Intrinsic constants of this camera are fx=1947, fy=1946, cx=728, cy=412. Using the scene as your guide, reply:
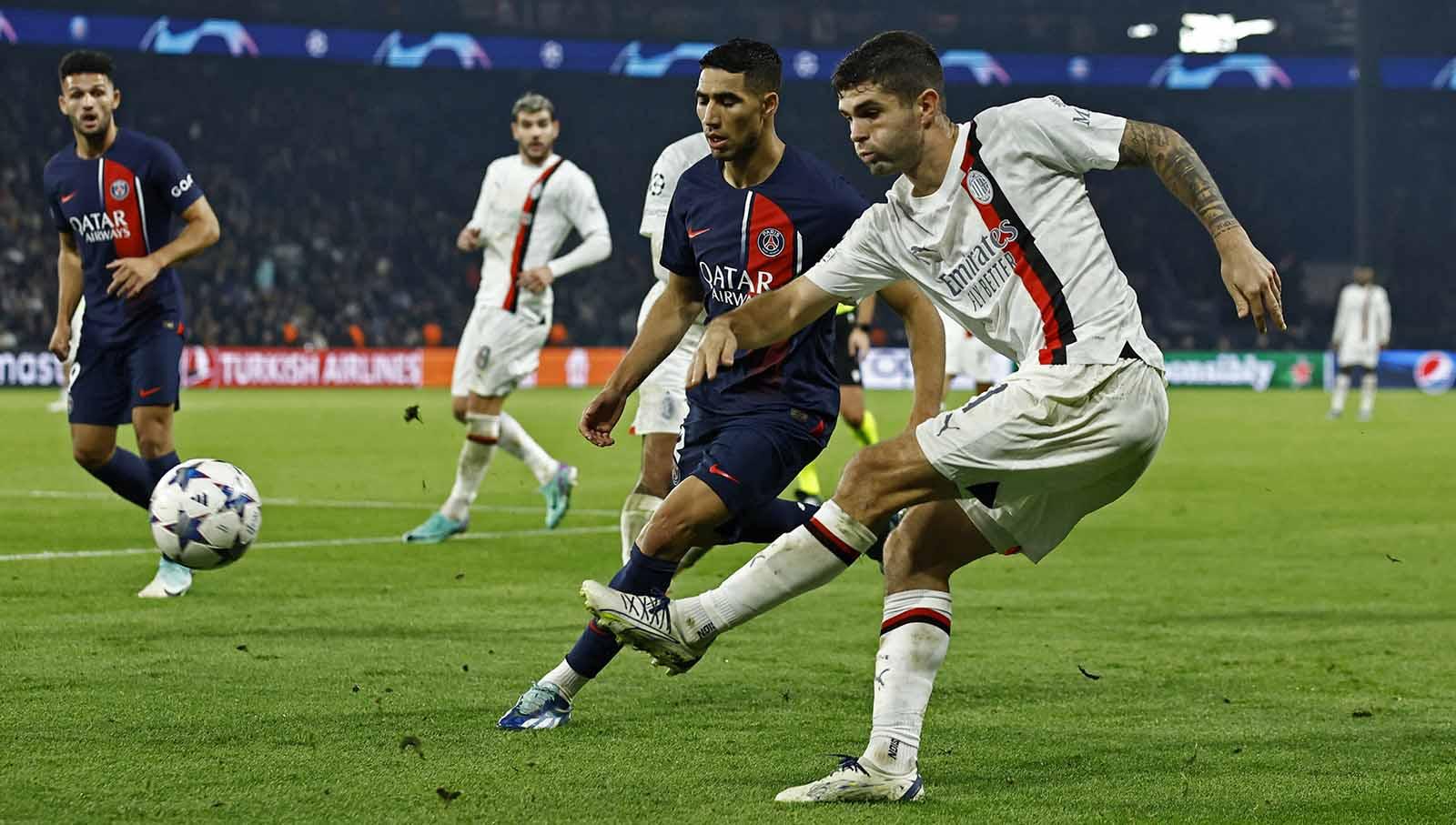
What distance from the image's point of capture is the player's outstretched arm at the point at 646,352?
5.45 metres

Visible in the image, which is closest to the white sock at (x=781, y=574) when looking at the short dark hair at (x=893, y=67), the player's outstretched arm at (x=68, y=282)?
the short dark hair at (x=893, y=67)

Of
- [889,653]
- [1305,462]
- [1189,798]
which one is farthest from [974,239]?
[1305,462]

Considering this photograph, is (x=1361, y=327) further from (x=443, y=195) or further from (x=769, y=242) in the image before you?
(x=769, y=242)

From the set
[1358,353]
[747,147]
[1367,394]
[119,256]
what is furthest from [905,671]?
[1358,353]

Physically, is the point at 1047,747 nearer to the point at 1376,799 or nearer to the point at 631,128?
the point at 1376,799

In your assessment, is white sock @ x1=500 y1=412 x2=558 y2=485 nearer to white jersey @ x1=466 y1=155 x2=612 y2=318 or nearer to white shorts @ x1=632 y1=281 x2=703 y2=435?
white jersey @ x1=466 y1=155 x2=612 y2=318

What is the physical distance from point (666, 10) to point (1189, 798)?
42.0 meters

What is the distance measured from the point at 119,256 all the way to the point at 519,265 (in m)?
3.15

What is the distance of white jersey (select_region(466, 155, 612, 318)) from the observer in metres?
11.4

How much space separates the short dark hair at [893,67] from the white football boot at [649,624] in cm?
132

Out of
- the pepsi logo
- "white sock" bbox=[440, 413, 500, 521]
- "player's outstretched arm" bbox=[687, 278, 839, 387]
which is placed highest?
"player's outstretched arm" bbox=[687, 278, 839, 387]

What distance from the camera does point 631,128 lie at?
4731 cm

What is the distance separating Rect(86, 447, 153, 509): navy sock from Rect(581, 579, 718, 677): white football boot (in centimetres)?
474

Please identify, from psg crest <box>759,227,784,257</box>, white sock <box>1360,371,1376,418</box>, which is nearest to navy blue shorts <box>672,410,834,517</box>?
psg crest <box>759,227,784,257</box>
